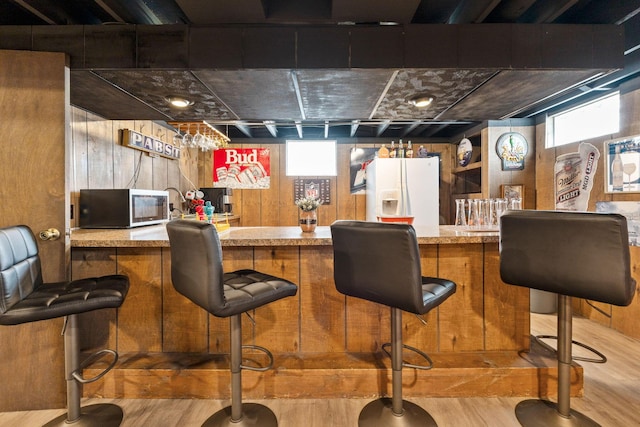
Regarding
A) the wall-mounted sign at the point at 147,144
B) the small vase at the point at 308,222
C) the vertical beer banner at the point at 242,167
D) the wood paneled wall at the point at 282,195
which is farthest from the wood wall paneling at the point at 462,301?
the vertical beer banner at the point at 242,167

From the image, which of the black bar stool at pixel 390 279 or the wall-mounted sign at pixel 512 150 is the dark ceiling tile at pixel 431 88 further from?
the wall-mounted sign at pixel 512 150

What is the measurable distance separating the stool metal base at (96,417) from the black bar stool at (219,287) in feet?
1.73

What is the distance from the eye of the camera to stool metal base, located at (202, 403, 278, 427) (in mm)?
1563

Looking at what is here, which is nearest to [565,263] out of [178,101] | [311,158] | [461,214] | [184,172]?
[461,214]

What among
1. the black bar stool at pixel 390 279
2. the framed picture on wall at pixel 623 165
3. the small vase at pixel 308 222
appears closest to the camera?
the black bar stool at pixel 390 279

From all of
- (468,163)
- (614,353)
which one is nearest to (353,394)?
(614,353)

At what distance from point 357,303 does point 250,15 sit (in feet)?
5.89

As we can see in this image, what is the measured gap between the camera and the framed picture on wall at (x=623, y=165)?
271 centimetres

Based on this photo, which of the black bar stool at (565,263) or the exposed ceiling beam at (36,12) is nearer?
the black bar stool at (565,263)

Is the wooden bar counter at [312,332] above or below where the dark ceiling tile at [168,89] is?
below

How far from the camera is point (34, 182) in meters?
1.73

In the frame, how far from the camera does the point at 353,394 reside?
73.4 inches

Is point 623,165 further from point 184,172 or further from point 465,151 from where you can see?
point 184,172

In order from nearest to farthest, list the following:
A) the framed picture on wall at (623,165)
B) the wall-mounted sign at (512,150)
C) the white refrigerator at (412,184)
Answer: the framed picture on wall at (623,165)
the wall-mounted sign at (512,150)
the white refrigerator at (412,184)
